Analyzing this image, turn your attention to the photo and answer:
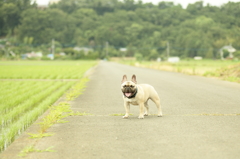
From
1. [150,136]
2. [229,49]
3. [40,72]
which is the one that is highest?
[150,136]

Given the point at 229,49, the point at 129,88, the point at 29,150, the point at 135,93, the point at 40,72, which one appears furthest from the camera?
the point at 229,49

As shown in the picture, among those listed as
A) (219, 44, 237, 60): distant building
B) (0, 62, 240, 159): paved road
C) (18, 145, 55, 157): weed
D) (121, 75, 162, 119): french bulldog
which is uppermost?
(121, 75, 162, 119): french bulldog

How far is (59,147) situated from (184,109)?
5.00 m

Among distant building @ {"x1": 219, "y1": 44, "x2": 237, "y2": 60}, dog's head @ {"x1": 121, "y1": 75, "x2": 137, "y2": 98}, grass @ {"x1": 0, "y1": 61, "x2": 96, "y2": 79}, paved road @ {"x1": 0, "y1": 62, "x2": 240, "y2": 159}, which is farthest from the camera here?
distant building @ {"x1": 219, "y1": 44, "x2": 237, "y2": 60}

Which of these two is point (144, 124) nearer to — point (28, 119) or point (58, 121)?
point (58, 121)

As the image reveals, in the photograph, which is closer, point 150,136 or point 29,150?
point 29,150

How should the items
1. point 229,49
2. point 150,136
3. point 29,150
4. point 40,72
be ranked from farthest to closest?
point 229,49 → point 40,72 → point 150,136 → point 29,150

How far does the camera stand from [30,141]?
19.4 feet

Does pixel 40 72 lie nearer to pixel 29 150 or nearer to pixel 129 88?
pixel 129 88

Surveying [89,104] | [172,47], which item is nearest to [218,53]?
[172,47]

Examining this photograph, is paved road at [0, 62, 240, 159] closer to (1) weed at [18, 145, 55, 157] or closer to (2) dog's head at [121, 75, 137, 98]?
(1) weed at [18, 145, 55, 157]

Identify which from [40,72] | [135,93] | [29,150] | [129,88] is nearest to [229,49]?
[40,72]

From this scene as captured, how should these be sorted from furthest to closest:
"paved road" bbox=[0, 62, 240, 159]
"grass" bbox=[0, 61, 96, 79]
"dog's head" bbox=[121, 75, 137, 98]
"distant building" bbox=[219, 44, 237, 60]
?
"distant building" bbox=[219, 44, 237, 60], "grass" bbox=[0, 61, 96, 79], "dog's head" bbox=[121, 75, 137, 98], "paved road" bbox=[0, 62, 240, 159]

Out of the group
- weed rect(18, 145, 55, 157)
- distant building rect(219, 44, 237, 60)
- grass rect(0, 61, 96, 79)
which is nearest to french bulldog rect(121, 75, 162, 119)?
weed rect(18, 145, 55, 157)
